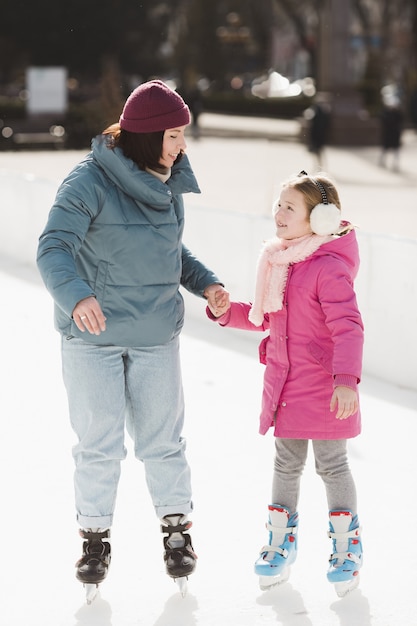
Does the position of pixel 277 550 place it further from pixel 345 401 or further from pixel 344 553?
pixel 345 401

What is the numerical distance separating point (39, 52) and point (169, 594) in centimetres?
4533

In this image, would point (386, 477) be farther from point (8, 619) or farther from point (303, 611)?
point (8, 619)

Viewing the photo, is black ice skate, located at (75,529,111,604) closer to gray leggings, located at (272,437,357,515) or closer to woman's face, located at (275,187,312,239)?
gray leggings, located at (272,437,357,515)

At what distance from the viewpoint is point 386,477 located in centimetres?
454

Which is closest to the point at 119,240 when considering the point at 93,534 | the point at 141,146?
the point at 141,146

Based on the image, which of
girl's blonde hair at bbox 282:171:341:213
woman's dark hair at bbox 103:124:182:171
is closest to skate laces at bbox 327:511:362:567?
girl's blonde hair at bbox 282:171:341:213

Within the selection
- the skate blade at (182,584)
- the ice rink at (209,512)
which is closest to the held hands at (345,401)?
the ice rink at (209,512)

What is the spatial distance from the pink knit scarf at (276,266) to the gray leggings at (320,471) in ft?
1.32

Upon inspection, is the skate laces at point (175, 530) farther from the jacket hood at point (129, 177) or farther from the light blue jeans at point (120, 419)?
the jacket hood at point (129, 177)

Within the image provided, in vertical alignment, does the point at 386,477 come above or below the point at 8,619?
below

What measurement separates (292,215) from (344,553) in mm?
1018

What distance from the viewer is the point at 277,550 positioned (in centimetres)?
333

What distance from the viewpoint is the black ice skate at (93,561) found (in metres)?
3.20

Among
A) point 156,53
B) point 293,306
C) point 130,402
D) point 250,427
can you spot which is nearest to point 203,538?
point 130,402
